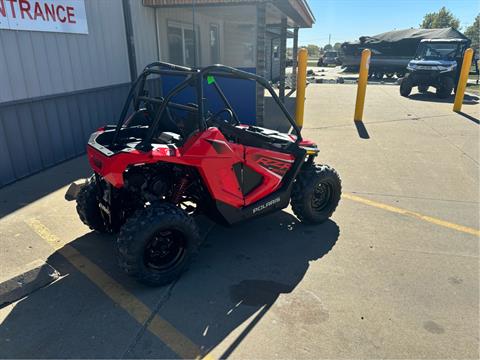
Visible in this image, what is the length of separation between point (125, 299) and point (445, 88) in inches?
622

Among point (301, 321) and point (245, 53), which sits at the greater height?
point (245, 53)

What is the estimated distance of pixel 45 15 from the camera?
5672 millimetres

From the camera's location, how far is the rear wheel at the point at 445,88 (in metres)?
14.7

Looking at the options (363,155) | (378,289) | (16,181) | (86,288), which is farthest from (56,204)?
(363,155)

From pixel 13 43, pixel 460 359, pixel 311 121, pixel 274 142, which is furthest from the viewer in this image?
pixel 311 121

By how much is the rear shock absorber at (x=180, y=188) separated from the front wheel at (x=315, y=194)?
4.40ft

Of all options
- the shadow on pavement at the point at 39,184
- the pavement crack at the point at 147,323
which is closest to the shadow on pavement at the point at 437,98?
the shadow on pavement at the point at 39,184

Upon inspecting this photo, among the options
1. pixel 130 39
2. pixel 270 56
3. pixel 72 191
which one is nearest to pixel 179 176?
pixel 72 191

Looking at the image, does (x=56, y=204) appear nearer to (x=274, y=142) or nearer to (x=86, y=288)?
(x=86, y=288)

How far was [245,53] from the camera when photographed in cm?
1639

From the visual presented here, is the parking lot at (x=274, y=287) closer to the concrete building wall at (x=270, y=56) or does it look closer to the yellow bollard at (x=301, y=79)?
the yellow bollard at (x=301, y=79)

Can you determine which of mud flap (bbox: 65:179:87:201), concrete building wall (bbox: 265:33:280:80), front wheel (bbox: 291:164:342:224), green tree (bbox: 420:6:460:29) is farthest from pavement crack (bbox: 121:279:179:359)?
green tree (bbox: 420:6:460:29)

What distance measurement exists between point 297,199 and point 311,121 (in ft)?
22.3

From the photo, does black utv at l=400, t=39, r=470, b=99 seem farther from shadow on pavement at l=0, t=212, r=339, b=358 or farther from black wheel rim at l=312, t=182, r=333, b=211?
shadow on pavement at l=0, t=212, r=339, b=358
